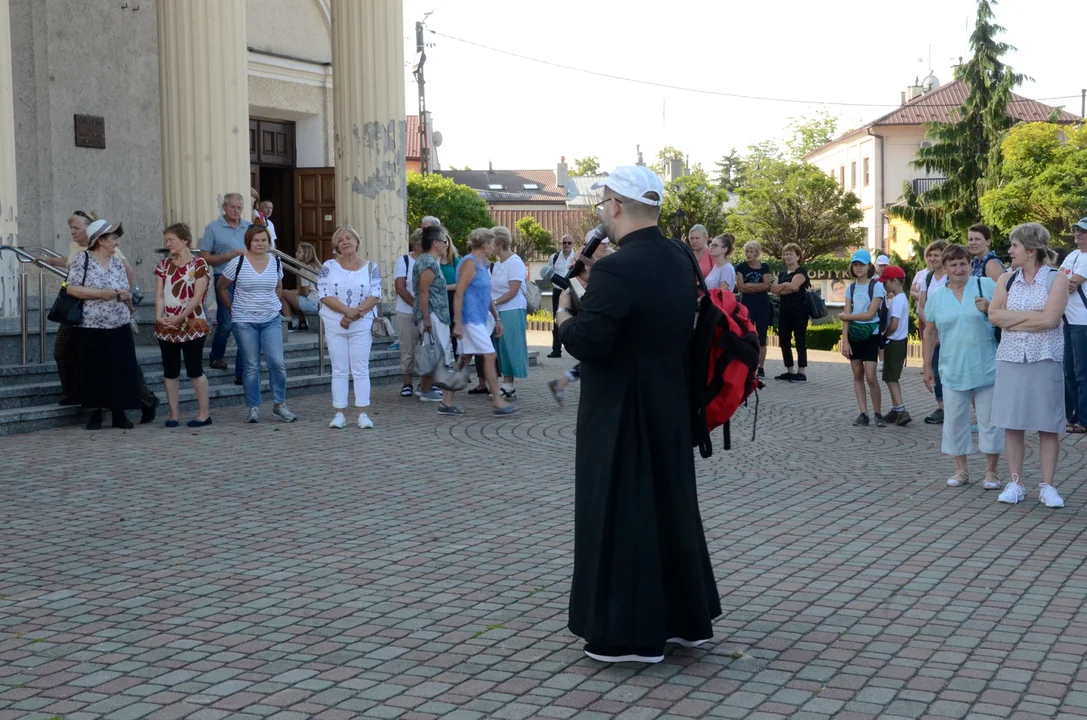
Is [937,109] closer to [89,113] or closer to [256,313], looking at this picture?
[89,113]

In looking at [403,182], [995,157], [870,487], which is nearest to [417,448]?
[870,487]

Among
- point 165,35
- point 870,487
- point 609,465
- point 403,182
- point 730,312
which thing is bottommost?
point 870,487

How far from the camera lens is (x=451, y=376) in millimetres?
13320

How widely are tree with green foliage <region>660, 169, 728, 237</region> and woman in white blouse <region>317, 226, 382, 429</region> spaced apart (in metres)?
42.0

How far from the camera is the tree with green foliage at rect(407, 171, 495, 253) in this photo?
6869 centimetres

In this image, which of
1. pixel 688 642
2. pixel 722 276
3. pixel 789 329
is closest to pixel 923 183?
pixel 789 329

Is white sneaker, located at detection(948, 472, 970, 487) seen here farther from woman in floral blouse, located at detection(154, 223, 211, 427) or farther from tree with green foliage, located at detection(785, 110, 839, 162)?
tree with green foliage, located at detection(785, 110, 839, 162)

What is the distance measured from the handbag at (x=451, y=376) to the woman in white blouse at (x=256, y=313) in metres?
1.70

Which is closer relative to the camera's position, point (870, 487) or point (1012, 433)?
point (1012, 433)

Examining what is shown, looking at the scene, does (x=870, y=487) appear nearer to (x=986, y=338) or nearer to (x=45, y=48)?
(x=986, y=338)

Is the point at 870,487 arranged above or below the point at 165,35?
below

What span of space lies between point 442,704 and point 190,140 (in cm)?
1227

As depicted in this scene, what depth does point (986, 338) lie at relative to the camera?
9.41m

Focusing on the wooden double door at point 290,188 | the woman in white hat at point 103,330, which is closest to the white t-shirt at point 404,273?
the woman in white hat at point 103,330
